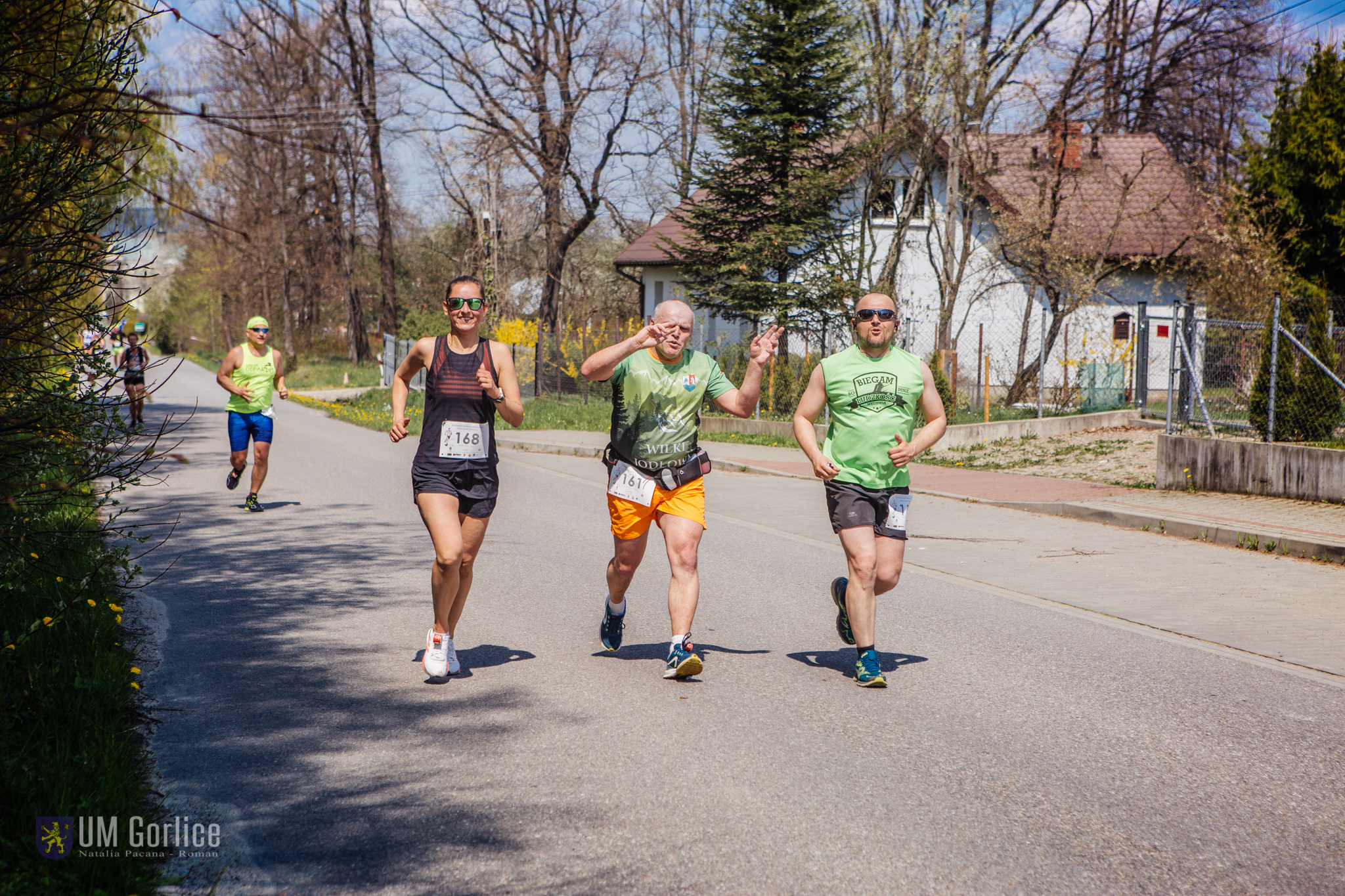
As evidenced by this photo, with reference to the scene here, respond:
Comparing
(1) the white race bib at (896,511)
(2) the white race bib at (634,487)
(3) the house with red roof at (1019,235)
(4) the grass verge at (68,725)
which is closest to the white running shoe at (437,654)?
(2) the white race bib at (634,487)

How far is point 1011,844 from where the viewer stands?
3.66 metres

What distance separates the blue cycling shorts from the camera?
1112 centimetres

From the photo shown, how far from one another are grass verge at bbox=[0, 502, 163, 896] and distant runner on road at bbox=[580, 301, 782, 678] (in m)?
2.40

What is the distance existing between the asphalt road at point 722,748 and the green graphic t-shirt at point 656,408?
1.12 meters

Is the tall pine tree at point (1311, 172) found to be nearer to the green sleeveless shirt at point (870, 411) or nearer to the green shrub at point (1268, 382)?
the green shrub at point (1268, 382)

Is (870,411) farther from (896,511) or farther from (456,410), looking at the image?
(456,410)

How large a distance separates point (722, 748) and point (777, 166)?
71.6 feet

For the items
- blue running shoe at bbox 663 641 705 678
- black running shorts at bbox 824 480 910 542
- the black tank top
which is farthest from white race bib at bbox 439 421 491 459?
black running shorts at bbox 824 480 910 542

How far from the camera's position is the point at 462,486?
18.3 ft

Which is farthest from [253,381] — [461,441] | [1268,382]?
[1268,382]

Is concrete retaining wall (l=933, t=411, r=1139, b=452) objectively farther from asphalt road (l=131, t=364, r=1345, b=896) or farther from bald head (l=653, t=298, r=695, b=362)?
bald head (l=653, t=298, r=695, b=362)

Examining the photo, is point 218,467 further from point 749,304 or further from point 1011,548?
point 749,304

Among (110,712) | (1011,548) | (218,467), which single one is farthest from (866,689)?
(218,467)

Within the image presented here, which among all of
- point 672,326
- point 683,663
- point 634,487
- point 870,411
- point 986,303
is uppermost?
point 986,303
